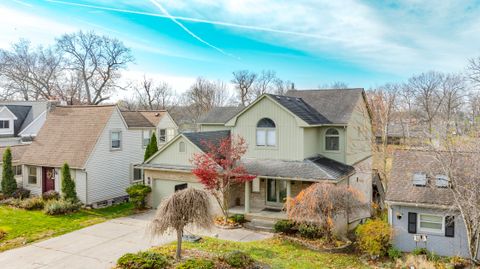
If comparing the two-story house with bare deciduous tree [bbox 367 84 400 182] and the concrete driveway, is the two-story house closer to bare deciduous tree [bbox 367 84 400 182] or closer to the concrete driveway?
bare deciduous tree [bbox 367 84 400 182]

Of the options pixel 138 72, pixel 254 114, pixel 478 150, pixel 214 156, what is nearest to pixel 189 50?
pixel 254 114

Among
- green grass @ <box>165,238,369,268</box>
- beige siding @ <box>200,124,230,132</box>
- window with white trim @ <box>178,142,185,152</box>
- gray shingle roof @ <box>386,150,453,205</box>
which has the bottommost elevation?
green grass @ <box>165,238,369,268</box>

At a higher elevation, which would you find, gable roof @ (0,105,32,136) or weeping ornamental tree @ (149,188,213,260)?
gable roof @ (0,105,32,136)

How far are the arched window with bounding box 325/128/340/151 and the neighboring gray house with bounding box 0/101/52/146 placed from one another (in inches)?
995

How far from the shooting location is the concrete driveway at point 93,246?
13180mm

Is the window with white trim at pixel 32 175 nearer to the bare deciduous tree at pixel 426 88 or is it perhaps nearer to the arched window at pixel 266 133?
the arched window at pixel 266 133

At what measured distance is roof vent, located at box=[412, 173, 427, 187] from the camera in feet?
51.6

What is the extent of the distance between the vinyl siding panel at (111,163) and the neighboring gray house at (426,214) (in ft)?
56.2

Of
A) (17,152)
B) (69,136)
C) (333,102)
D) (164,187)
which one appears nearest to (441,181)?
(333,102)

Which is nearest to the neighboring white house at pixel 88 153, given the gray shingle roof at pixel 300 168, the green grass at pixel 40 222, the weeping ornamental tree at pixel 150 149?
the weeping ornamental tree at pixel 150 149

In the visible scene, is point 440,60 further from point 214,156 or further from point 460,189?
point 214,156

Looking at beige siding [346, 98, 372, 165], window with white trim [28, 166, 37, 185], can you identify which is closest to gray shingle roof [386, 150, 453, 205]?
beige siding [346, 98, 372, 165]

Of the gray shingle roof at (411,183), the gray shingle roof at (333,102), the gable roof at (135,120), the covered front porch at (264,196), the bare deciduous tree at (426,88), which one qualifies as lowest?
the covered front porch at (264,196)

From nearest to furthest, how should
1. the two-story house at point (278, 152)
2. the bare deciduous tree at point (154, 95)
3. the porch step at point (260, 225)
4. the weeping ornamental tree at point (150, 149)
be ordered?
the porch step at point (260, 225) → the two-story house at point (278, 152) → the weeping ornamental tree at point (150, 149) → the bare deciduous tree at point (154, 95)
